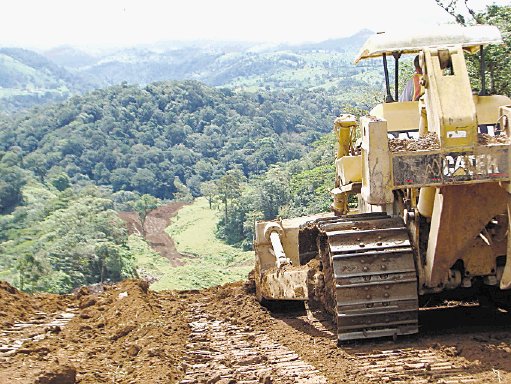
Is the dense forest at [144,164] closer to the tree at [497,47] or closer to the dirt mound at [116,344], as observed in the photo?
the tree at [497,47]

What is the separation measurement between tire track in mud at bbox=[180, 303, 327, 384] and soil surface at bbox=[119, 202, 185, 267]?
47569 mm

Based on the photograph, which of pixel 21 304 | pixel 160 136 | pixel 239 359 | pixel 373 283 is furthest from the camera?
pixel 160 136

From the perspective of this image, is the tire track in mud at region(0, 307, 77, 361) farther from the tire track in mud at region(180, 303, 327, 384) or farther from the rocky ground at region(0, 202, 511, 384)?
the tire track in mud at region(180, 303, 327, 384)

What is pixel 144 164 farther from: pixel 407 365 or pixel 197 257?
pixel 407 365

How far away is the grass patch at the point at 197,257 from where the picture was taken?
4088 centimetres

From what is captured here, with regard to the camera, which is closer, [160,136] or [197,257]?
[197,257]

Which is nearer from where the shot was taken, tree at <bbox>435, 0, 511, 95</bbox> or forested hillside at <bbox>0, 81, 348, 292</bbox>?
tree at <bbox>435, 0, 511, 95</bbox>

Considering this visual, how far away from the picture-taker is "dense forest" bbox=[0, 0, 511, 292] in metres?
42.2

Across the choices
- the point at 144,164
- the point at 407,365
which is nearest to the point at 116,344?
the point at 407,365

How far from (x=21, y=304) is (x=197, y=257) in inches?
1985

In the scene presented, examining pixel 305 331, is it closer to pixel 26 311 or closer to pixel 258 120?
pixel 26 311

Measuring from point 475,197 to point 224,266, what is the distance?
150 feet

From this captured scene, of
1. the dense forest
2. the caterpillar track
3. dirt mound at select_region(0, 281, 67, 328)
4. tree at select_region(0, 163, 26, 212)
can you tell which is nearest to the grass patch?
the dense forest

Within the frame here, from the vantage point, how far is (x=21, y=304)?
10.8 meters
